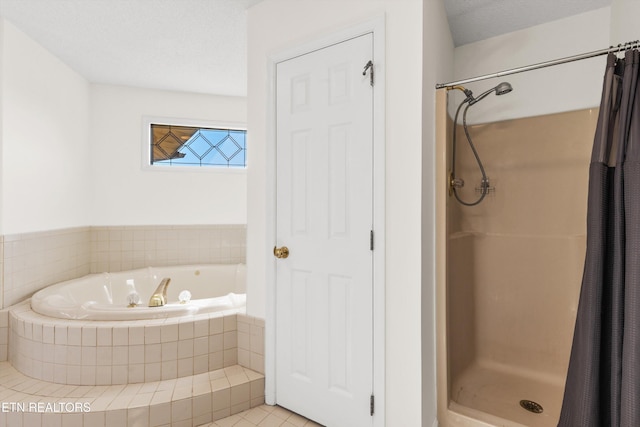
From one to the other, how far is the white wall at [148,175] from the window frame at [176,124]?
0.02 metres

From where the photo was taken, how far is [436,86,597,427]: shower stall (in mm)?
2207

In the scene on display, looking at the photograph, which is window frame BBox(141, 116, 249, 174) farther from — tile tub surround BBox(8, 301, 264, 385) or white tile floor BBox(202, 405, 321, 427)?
white tile floor BBox(202, 405, 321, 427)

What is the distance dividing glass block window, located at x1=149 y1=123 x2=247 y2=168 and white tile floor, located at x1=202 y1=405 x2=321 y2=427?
259 cm

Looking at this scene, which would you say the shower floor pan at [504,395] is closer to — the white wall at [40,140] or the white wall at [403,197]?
the white wall at [403,197]

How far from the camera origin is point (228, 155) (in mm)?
3996

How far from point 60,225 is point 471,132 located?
3.41m

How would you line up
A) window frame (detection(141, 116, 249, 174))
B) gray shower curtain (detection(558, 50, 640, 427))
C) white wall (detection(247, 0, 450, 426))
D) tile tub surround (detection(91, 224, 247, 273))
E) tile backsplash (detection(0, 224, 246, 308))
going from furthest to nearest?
1. window frame (detection(141, 116, 249, 174))
2. tile tub surround (detection(91, 224, 247, 273))
3. tile backsplash (detection(0, 224, 246, 308))
4. white wall (detection(247, 0, 450, 426))
5. gray shower curtain (detection(558, 50, 640, 427))

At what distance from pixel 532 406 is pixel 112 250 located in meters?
3.66

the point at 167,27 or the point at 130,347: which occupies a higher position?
the point at 167,27

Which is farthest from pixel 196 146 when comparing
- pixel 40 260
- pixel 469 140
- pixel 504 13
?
pixel 504 13

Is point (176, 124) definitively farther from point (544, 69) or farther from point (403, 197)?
point (544, 69)

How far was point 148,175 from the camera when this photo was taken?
3748 millimetres

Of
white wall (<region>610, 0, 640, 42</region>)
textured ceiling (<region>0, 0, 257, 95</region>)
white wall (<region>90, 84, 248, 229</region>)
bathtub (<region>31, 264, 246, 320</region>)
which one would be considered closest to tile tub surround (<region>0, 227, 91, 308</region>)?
bathtub (<region>31, 264, 246, 320</region>)

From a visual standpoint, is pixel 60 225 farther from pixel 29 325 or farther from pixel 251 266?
pixel 251 266
